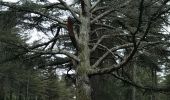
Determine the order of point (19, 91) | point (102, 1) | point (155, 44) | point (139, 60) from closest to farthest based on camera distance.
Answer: point (155, 44) → point (139, 60) → point (102, 1) → point (19, 91)

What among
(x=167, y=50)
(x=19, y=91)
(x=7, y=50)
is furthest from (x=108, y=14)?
(x=19, y=91)

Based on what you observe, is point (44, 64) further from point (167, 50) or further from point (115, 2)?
point (167, 50)

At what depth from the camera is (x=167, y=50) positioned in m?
14.1

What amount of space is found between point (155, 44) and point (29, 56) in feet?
15.4

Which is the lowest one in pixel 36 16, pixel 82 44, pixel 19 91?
pixel 19 91

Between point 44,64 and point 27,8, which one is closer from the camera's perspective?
point 27,8

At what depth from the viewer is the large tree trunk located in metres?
12.5

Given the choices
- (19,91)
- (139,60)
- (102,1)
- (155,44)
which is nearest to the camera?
(155,44)

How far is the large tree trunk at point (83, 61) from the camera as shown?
1250 centimetres

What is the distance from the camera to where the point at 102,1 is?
15.0 meters

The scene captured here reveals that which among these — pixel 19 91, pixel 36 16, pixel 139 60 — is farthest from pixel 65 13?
pixel 19 91

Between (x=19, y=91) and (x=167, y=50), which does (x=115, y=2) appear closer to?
(x=167, y=50)

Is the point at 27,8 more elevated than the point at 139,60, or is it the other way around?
the point at 27,8

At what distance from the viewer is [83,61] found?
506 inches
